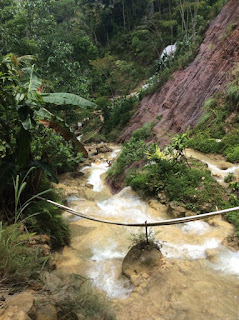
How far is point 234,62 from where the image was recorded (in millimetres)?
11602

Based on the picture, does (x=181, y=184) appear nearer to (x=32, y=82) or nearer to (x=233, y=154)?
(x=233, y=154)

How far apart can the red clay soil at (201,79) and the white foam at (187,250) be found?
787cm

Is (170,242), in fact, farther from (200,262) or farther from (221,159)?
(221,159)

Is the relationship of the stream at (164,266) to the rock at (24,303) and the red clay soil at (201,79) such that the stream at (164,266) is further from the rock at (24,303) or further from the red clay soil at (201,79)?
the red clay soil at (201,79)

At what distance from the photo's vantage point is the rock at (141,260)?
12.8 feet

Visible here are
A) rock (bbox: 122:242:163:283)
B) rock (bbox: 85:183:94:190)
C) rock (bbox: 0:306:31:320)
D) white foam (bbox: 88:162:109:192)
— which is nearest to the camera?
rock (bbox: 0:306:31:320)

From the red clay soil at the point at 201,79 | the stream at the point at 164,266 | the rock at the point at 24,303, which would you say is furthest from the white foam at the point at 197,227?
the red clay soil at the point at 201,79

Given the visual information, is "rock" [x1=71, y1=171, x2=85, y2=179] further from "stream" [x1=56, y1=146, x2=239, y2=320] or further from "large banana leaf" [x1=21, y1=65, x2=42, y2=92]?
"large banana leaf" [x1=21, y1=65, x2=42, y2=92]

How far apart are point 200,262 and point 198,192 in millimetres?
2420

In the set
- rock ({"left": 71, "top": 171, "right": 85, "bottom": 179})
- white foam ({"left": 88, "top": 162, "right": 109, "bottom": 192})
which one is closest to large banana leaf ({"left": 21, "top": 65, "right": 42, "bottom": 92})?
white foam ({"left": 88, "top": 162, "right": 109, "bottom": 192})

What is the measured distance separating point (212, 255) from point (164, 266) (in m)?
1.06

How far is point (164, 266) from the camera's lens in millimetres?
3994

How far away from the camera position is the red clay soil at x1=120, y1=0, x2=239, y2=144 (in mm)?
12047

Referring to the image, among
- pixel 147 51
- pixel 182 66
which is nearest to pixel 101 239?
pixel 182 66
